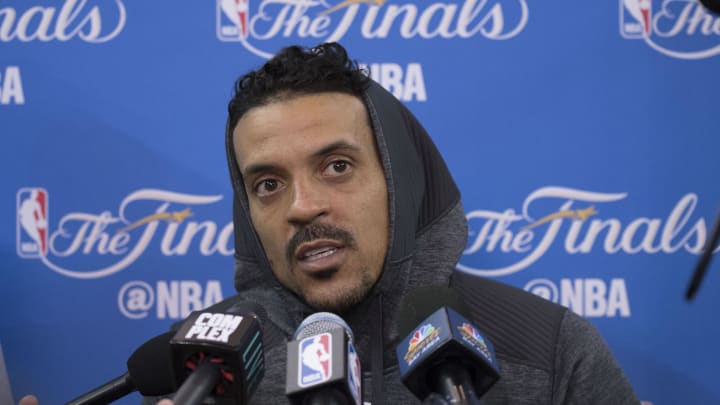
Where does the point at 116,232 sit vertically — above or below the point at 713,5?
below

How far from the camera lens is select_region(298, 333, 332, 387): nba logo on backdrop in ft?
2.18

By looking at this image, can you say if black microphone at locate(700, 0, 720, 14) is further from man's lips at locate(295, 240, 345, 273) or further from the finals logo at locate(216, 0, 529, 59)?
the finals logo at locate(216, 0, 529, 59)

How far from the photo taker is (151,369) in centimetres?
107

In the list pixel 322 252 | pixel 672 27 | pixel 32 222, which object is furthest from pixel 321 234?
pixel 672 27

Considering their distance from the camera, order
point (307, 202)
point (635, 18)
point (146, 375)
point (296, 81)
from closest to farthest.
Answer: point (146, 375) → point (307, 202) → point (296, 81) → point (635, 18)

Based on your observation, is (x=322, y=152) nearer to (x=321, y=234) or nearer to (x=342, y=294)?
(x=321, y=234)

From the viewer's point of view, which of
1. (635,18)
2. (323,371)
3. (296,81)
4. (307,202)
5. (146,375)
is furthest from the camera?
(635,18)

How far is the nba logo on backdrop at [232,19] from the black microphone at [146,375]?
0.84m

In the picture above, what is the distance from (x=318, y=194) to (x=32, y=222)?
82 cm

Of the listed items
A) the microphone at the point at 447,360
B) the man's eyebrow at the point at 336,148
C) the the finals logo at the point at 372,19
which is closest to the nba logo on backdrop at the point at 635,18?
the the finals logo at the point at 372,19

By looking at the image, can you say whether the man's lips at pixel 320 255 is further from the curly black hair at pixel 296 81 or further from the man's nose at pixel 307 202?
the curly black hair at pixel 296 81

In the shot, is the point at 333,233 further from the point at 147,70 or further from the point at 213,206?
the point at 147,70

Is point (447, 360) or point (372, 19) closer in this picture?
point (447, 360)

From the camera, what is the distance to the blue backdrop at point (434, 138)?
1685mm
